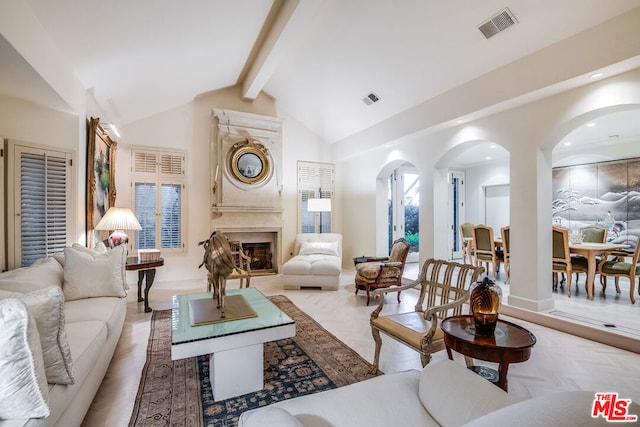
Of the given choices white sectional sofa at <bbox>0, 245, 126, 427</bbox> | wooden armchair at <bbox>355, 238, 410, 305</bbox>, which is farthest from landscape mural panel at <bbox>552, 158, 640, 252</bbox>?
white sectional sofa at <bbox>0, 245, 126, 427</bbox>

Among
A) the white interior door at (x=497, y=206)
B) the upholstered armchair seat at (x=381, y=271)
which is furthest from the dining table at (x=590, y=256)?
the white interior door at (x=497, y=206)

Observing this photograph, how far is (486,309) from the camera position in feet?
6.09

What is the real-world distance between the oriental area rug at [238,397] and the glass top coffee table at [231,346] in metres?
0.09

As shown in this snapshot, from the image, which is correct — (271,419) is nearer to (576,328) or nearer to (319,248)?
(576,328)

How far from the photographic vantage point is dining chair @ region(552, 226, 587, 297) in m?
4.47

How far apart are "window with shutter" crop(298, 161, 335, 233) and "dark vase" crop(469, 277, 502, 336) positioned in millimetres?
5179

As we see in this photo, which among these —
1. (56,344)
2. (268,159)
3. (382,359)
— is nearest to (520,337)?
(382,359)

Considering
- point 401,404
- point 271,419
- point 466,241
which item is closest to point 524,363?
point 401,404

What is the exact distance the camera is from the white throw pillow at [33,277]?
2180 mm

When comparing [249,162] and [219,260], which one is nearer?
[219,260]

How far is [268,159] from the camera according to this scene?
6.38m

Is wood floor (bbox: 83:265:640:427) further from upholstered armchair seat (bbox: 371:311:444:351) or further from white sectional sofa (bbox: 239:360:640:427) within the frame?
white sectional sofa (bbox: 239:360:640:427)

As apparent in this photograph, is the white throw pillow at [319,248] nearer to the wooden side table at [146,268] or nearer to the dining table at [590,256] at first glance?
the wooden side table at [146,268]

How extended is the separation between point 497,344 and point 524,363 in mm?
1319
